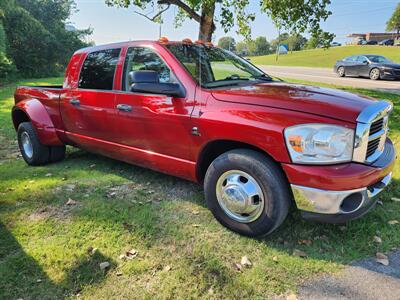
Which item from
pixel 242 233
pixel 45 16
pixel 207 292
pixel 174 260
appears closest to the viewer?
pixel 207 292

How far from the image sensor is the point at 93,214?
365 centimetres

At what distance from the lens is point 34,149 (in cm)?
534

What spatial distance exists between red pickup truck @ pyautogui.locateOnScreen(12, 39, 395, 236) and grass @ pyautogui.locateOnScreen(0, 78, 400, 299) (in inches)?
14.2

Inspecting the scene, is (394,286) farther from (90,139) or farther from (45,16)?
(45,16)

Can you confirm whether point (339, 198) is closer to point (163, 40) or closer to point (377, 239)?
point (377, 239)

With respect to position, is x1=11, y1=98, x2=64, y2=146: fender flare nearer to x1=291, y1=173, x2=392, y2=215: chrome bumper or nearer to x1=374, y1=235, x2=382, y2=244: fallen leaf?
x1=291, y1=173, x2=392, y2=215: chrome bumper

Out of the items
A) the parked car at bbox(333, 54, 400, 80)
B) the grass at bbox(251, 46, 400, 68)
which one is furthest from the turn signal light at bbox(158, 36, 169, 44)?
the grass at bbox(251, 46, 400, 68)

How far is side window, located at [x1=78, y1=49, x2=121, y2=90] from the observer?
429 cm

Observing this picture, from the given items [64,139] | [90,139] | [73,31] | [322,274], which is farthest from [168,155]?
[73,31]

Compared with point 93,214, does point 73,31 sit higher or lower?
higher

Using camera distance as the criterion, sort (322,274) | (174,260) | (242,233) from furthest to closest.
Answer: (242,233)
(174,260)
(322,274)

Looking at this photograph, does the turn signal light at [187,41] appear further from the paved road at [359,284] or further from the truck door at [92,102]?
the paved road at [359,284]

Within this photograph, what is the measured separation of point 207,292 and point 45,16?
32749 millimetres

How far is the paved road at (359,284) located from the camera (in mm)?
2459
